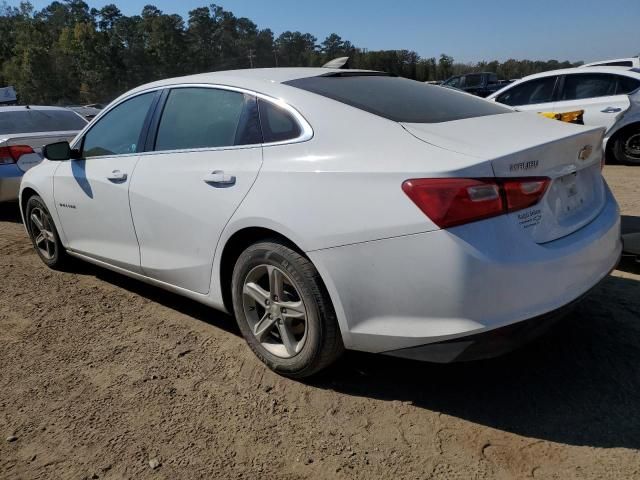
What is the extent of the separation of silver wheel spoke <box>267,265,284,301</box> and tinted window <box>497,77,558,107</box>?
7.82m

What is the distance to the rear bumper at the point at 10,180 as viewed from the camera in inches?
251

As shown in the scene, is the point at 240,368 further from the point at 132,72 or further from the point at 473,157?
the point at 132,72

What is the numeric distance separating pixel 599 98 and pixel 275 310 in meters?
7.99

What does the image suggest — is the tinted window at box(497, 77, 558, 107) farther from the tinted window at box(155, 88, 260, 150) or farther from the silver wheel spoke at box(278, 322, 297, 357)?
the silver wheel spoke at box(278, 322, 297, 357)

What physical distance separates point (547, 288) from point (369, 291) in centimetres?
73

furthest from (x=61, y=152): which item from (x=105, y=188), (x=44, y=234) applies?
(x=44, y=234)

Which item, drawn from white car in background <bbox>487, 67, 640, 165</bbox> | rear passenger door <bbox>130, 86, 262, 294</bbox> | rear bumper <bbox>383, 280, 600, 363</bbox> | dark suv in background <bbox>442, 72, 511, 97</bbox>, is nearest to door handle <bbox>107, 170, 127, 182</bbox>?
rear passenger door <bbox>130, 86, 262, 294</bbox>

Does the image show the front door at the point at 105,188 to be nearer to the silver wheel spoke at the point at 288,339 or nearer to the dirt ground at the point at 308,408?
the dirt ground at the point at 308,408

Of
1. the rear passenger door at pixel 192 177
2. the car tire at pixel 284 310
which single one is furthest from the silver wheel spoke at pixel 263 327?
the rear passenger door at pixel 192 177

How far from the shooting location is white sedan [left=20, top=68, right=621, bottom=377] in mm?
2158

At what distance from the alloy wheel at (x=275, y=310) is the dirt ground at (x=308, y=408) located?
209 millimetres

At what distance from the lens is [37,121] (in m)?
7.29

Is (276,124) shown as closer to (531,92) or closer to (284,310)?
(284,310)

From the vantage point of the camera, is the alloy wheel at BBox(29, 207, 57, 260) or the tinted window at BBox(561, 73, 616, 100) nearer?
the alloy wheel at BBox(29, 207, 57, 260)
